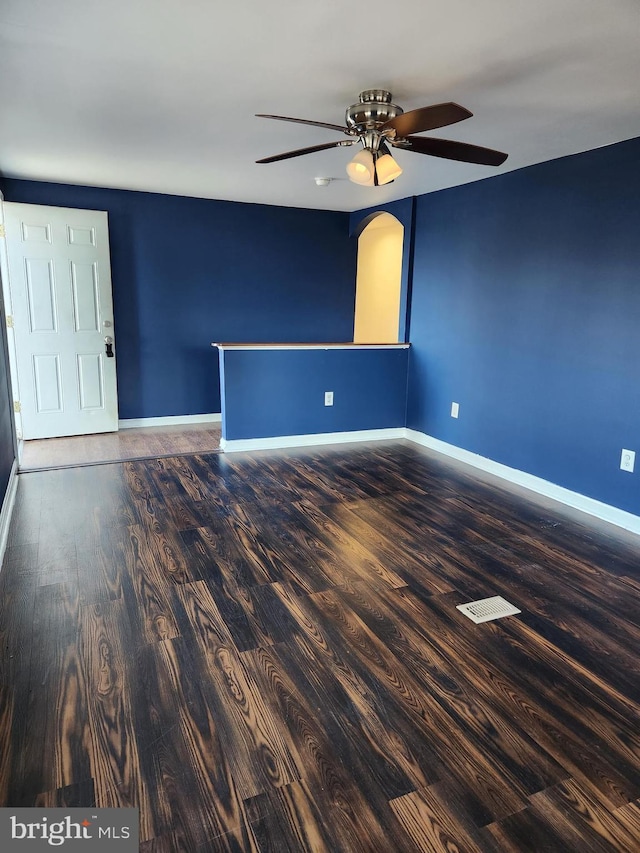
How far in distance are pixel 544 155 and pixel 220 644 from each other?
3485 mm

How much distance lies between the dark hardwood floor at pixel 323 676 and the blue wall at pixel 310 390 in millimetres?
1458

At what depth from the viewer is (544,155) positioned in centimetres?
358

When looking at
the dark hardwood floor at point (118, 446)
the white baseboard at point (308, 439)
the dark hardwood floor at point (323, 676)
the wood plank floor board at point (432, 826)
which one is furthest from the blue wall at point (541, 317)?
the wood plank floor board at point (432, 826)

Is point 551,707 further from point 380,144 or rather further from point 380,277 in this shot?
point 380,277

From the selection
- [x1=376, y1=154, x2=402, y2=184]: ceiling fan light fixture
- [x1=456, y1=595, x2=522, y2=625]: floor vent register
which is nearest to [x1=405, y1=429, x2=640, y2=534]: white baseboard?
[x1=456, y1=595, x2=522, y2=625]: floor vent register

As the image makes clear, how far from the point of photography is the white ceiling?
1879mm

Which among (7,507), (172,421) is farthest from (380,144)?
(172,421)

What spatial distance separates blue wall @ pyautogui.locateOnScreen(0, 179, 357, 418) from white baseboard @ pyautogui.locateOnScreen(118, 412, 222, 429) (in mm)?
62

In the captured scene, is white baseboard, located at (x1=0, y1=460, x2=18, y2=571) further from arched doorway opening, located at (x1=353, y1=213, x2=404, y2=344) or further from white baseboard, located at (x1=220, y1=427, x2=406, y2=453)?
arched doorway opening, located at (x1=353, y1=213, x2=404, y2=344)

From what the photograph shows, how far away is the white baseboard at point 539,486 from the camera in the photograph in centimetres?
339

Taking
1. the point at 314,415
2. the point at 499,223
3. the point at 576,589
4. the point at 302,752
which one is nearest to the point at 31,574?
the point at 302,752

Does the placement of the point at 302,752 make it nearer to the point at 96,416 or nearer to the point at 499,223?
the point at 499,223

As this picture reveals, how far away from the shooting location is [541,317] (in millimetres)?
3893

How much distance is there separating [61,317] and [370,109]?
349 cm
